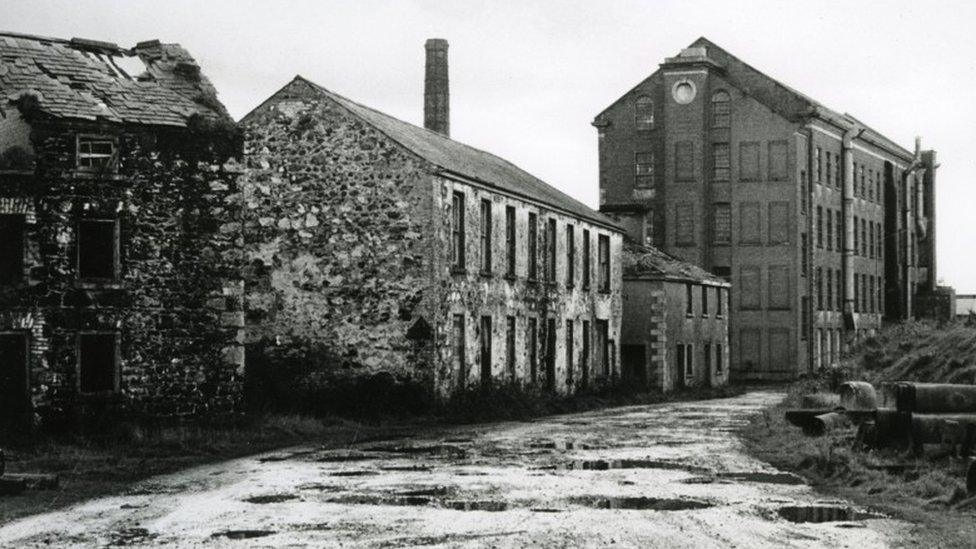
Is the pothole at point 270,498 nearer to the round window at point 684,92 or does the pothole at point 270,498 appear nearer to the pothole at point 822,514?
the pothole at point 822,514

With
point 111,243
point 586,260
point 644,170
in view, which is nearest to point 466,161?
point 586,260

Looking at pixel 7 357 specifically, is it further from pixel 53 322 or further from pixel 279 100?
pixel 279 100

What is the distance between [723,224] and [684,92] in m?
6.10

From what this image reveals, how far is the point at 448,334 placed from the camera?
30.2 meters

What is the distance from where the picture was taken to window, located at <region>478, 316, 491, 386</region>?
32469 mm

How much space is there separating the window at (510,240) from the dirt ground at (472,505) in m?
14.2

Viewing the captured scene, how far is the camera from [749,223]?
5850 centimetres

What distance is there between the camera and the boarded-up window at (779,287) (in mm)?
58156

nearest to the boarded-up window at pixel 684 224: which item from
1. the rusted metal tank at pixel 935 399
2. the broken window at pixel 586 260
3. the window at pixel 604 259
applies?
the window at pixel 604 259

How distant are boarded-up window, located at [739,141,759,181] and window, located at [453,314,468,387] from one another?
29841mm

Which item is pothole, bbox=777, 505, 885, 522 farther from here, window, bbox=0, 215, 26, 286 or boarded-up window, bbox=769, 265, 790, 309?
boarded-up window, bbox=769, 265, 790, 309

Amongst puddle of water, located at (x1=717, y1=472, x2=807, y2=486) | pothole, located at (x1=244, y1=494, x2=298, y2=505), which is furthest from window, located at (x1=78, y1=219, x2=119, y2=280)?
puddle of water, located at (x1=717, y1=472, x2=807, y2=486)

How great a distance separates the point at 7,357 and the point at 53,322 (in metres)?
0.90

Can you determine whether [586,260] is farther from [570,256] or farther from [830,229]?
[830,229]
